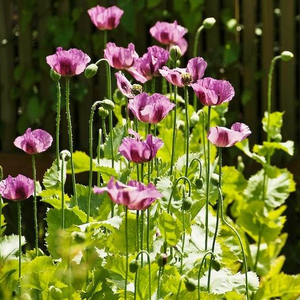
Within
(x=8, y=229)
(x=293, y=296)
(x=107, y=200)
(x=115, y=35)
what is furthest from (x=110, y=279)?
(x=115, y=35)

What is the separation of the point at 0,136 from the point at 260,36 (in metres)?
1.48

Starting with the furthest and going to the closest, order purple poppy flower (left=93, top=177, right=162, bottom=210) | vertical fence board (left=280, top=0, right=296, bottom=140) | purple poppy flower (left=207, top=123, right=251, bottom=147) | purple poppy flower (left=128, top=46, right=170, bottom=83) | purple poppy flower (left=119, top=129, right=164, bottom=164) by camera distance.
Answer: vertical fence board (left=280, top=0, right=296, bottom=140), purple poppy flower (left=128, top=46, right=170, bottom=83), purple poppy flower (left=207, top=123, right=251, bottom=147), purple poppy flower (left=119, top=129, right=164, bottom=164), purple poppy flower (left=93, top=177, right=162, bottom=210)

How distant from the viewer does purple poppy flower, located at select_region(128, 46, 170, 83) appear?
81.2 inches

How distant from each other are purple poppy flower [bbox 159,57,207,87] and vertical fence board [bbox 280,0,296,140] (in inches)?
Result: 101

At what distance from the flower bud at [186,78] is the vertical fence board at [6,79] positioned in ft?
9.68

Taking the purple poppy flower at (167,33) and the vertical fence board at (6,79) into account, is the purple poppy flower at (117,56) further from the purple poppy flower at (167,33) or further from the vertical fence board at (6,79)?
the vertical fence board at (6,79)

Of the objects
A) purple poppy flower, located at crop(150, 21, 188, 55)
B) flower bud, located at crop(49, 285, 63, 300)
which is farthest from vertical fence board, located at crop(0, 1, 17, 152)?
flower bud, located at crop(49, 285, 63, 300)

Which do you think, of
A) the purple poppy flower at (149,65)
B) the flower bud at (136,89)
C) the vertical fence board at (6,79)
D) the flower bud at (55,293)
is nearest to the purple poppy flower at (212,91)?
the flower bud at (136,89)

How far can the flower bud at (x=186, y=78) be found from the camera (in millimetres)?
1827

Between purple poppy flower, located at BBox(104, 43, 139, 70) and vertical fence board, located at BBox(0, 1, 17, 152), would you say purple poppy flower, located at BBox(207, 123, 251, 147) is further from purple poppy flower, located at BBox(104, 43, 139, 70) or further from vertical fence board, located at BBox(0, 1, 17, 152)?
vertical fence board, located at BBox(0, 1, 17, 152)

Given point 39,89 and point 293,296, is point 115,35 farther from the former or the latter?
point 293,296

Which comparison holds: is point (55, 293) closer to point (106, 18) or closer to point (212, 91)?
point (212, 91)

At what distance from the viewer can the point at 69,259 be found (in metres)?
1.68

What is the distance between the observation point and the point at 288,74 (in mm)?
4441
